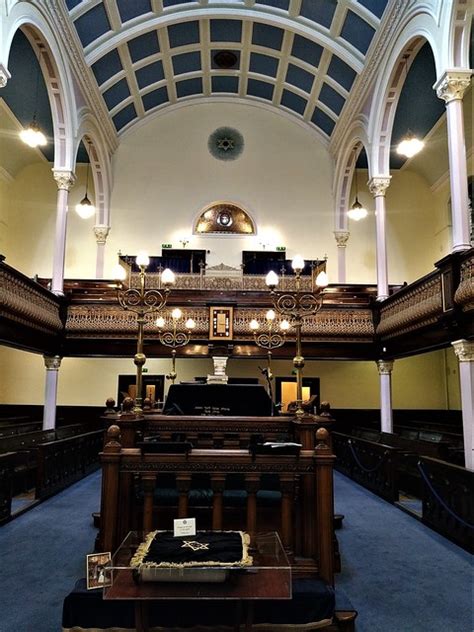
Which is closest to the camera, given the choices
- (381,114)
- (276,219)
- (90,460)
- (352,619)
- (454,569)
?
(352,619)

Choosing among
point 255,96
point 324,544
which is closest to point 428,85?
point 255,96

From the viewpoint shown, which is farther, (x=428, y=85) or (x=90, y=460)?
(x=428, y=85)

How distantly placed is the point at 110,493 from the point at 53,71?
10.1 m

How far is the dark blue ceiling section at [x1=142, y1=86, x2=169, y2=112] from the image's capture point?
14.9 m

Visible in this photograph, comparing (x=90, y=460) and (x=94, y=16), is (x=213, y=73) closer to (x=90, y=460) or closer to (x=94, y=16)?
(x=94, y=16)

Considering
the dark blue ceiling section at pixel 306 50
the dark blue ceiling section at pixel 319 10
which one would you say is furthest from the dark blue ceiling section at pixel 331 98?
the dark blue ceiling section at pixel 319 10

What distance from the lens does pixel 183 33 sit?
505 inches

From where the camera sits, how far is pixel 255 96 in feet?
51.5

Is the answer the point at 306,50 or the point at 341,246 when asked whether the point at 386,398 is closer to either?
the point at 341,246

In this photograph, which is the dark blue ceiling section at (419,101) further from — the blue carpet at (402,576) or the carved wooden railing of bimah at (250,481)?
the carved wooden railing of bimah at (250,481)

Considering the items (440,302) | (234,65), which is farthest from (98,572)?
(234,65)

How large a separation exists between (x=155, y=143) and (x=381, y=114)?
8.05m

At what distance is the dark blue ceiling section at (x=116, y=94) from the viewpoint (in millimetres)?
13513

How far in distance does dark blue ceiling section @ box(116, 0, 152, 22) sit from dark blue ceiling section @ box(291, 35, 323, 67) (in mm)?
3982
